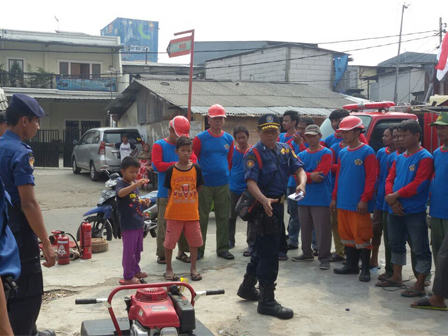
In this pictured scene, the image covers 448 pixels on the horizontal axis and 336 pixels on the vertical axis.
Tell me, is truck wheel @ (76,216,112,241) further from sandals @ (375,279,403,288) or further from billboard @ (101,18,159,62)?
billboard @ (101,18,159,62)

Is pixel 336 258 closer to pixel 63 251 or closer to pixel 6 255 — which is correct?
pixel 63 251

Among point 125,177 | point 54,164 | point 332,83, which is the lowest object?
point 54,164

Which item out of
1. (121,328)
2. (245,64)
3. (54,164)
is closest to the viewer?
(121,328)

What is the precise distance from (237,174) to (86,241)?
92.3 inches

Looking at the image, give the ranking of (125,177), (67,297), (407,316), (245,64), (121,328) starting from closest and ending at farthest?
(121,328) < (407,316) < (67,297) < (125,177) < (245,64)

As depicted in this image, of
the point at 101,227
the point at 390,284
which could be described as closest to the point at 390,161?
the point at 390,284

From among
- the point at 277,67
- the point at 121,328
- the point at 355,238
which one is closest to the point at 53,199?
the point at 355,238

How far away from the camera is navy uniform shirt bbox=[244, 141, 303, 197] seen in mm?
5023

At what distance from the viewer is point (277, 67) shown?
3031 centimetres

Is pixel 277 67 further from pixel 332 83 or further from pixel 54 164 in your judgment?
pixel 54 164

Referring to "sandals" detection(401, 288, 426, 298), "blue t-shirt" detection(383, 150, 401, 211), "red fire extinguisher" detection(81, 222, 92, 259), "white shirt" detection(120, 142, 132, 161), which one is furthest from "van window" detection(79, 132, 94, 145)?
"sandals" detection(401, 288, 426, 298)

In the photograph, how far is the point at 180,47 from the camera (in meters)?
13.6

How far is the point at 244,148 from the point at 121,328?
4280 mm

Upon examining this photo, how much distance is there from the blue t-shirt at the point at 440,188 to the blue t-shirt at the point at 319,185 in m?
1.57
